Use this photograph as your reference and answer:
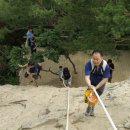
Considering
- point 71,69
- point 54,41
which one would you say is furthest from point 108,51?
point 71,69

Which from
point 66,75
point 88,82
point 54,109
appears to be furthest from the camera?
point 66,75

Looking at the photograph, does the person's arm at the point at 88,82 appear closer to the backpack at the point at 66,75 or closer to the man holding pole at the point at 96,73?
the man holding pole at the point at 96,73

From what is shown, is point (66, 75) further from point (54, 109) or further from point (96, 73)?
point (96, 73)

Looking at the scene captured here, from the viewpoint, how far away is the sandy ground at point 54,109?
738 cm

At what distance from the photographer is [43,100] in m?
10.8

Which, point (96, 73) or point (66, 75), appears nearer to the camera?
point (96, 73)

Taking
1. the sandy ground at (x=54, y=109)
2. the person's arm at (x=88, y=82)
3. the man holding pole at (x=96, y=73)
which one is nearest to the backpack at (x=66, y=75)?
the sandy ground at (x=54, y=109)

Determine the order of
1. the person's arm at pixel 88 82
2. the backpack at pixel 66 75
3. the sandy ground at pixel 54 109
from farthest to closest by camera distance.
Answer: the backpack at pixel 66 75 < the sandy ground at pixel 54 109 < the person's arm at pixel 88 82

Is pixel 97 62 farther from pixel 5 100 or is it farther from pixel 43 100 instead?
pixel 5 100

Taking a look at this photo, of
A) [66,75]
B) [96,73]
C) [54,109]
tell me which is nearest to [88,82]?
[96,73]

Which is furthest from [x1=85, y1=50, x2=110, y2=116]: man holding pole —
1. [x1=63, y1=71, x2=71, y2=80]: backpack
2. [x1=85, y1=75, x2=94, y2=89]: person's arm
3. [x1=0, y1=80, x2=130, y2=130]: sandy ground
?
[x1=63, y1=71, x2=71, y2=80]: backpack

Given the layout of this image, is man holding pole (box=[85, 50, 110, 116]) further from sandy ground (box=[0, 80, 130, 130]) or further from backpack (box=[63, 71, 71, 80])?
backpack (box=[63, 71, 71, 80])

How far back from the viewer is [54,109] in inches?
365

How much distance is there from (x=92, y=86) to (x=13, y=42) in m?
13.8
